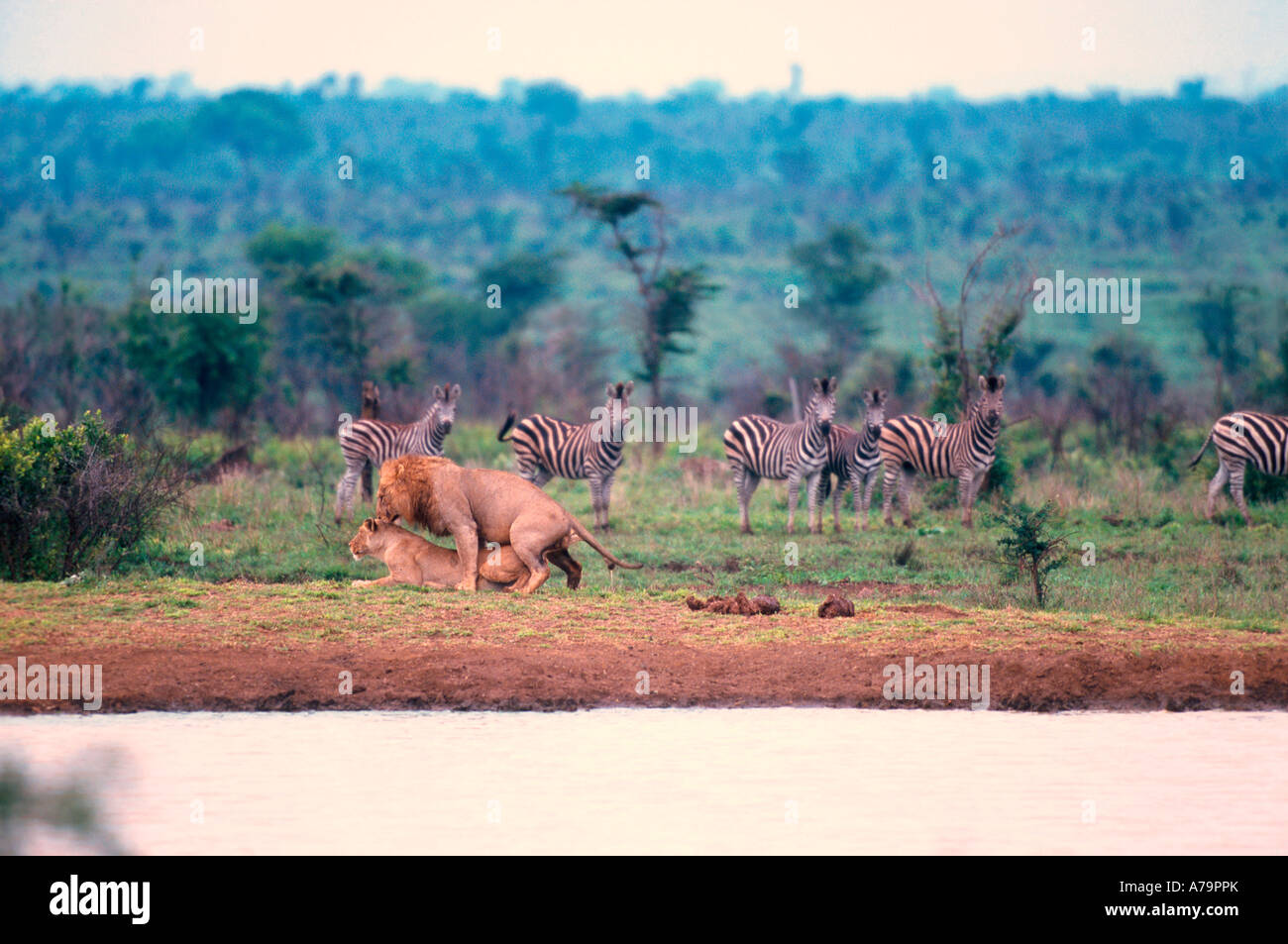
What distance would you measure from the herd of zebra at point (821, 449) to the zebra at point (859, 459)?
1 cm

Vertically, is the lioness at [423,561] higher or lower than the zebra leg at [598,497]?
lower

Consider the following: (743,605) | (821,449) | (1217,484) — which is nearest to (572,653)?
(743,605)

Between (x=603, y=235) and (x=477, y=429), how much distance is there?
3320 centimetres

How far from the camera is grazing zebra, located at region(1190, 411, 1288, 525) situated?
15.8 meters

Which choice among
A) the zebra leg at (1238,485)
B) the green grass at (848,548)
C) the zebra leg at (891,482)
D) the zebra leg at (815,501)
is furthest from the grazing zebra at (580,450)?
the zebra leg at (1238,485)

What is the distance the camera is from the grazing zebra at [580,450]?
15.5 m

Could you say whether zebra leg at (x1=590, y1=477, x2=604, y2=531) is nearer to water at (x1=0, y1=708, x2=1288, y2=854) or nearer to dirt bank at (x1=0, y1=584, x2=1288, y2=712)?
dirt bank at (x1=0, y1=584, x2=1288, y2=712)

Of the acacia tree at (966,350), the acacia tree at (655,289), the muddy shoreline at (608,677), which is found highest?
the acacia tree at (655,289)

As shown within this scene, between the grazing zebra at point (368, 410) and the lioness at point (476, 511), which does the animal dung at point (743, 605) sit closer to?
the lioness at point (476, 511)

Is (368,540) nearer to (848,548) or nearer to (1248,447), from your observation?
(848,548)

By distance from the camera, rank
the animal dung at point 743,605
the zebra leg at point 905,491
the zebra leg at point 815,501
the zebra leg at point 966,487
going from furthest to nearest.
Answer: the zebra leg at point 905,491 < the zebra leg at point 966,487 < the zebra leg at point 815,501 < the animal dung at point 743,605
